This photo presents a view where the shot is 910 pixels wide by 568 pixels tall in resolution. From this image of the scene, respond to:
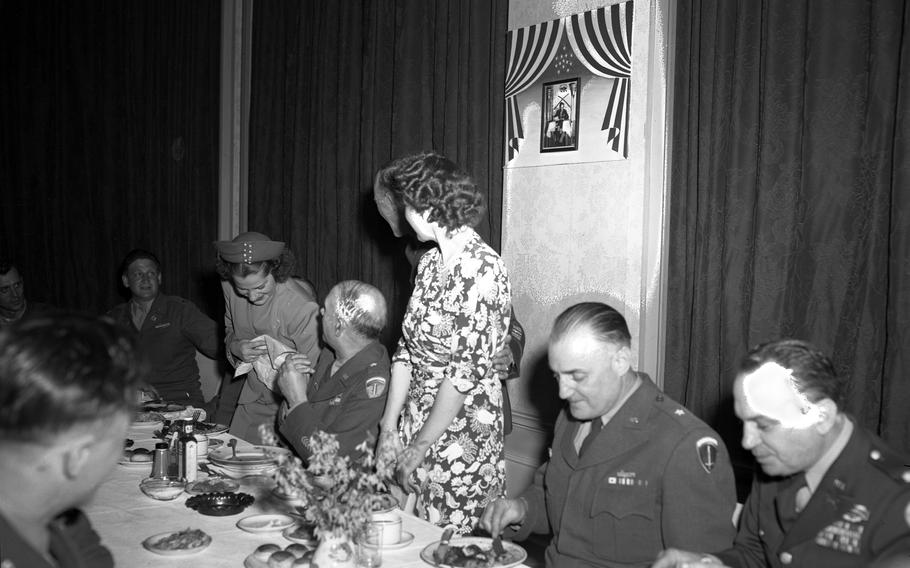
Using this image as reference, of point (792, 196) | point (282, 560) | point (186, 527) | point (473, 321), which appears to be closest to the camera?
point (282, 560)

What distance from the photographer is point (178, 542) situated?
80.4 inches

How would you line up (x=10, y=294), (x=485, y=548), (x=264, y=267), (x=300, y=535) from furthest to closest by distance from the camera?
(x=10, y=294) → (x=264, y=267) → (x=300, y=535) → (x=485, y=548)

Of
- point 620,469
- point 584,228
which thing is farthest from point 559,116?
point 620,469

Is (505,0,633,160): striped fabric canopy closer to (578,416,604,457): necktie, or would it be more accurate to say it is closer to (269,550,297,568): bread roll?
(578,416,604,457): necktie

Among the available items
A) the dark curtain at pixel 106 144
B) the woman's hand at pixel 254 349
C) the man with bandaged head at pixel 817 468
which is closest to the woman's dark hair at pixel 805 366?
the man with bandaged head at pixel 817 468

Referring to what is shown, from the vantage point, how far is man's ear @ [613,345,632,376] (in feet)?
6.73

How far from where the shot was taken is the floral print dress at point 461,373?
2547mm

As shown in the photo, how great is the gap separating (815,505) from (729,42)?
208 cm

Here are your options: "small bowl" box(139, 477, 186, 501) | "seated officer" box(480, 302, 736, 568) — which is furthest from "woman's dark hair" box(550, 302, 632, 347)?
"small bowl" box(139, 477, 186, 501)

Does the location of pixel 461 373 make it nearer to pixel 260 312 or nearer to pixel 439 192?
pixel 439 192

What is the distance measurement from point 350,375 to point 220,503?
793 millimetres

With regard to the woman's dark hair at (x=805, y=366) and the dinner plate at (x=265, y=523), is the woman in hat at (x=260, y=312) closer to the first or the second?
the dinner plate at (x=265, y=523)

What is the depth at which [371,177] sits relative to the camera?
503cm

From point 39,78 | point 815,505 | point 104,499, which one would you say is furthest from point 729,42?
point 39,78
